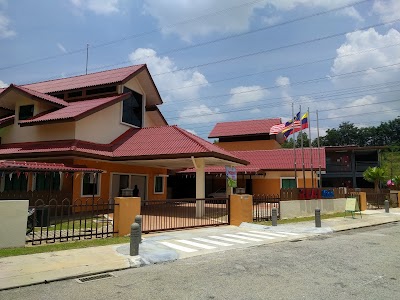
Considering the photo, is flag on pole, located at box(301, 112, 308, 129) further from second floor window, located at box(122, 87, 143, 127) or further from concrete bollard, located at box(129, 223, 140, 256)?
concrete bollard, located at box(129, 223, 140, 256)

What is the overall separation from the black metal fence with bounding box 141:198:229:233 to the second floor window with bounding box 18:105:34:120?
1051 centimetres

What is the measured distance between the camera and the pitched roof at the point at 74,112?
57.5ft

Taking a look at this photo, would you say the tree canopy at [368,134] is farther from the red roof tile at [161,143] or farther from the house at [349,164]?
the red roof tile at [161,143]

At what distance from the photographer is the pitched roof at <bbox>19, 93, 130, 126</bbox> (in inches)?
690

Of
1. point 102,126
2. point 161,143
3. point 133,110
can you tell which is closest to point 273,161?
point 133,110

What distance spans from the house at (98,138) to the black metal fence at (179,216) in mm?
1324

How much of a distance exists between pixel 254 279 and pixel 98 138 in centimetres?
1503

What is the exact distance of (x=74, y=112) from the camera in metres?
18.1

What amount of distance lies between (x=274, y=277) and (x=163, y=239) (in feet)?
17.2

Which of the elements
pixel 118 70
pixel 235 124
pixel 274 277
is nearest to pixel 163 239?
pixel 274 277

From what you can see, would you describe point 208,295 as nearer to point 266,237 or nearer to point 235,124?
point 266,237

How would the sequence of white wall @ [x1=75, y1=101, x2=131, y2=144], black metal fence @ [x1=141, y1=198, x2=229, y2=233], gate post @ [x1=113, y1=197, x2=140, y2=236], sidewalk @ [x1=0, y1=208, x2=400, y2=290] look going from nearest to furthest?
sidewalk @ [x1=0, y1=208, x2=400, y2=290] → gate post @ [x1=113, y1=197, x2=140, y2=236] → black metal fence @ [x1=141, y1=198, x2=229, y2=233] → white wall @ [x1=75, y1=101, x2=131, y2=144]

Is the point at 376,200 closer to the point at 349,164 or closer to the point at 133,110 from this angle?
the point at 349,164

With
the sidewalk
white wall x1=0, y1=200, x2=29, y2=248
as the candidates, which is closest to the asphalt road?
the sidewalk
